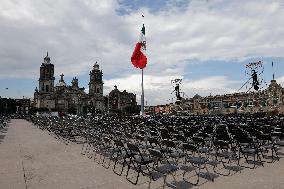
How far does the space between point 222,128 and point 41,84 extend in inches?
5499

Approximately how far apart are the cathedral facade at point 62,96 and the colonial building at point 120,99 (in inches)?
304

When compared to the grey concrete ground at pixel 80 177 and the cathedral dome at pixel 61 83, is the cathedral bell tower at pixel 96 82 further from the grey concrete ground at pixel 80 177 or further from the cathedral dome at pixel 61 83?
the grey concrete ground at pixel 80 177

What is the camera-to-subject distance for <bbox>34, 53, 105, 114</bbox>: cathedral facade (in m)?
137

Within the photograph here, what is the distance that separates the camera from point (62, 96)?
14062 centimetres

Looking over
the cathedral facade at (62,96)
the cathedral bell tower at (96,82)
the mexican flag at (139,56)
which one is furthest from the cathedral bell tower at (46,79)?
the mexican flag at (139,56)

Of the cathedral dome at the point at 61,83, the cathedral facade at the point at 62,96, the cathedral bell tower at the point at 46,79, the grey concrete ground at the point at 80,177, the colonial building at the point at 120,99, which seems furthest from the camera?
the colonial building at the point at 120,99

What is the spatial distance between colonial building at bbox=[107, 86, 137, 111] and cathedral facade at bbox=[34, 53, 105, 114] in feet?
25.3

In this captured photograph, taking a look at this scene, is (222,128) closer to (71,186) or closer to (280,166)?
(280,166)

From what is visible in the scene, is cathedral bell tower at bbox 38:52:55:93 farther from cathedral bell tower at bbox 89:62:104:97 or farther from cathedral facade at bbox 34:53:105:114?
cathedral bell tower at bbox 89:62:104:97

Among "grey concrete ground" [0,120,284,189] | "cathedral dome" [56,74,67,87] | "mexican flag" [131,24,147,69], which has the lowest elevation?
"grey concrete ground" [0,120,284,189]

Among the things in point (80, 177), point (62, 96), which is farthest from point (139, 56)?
point (62, 96)

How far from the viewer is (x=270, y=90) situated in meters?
83.7

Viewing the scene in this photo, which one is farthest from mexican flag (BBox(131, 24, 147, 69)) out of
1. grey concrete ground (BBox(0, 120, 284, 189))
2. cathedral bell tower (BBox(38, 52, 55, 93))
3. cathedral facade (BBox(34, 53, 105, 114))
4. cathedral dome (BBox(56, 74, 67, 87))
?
cathedral dome (BBox(56, 74, 67, 87))

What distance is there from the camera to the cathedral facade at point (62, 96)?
137m
